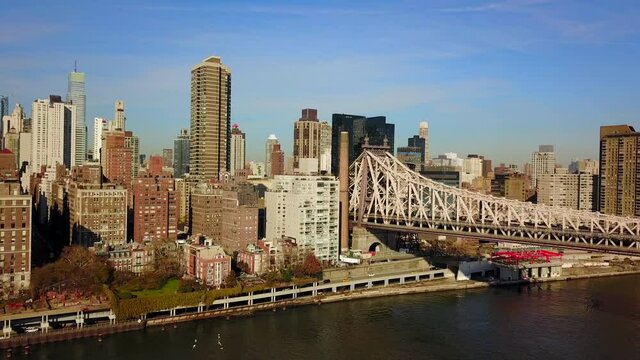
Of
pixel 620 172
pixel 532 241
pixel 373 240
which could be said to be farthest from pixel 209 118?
pixel 620 172

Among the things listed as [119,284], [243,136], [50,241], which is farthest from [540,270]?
[243,136]

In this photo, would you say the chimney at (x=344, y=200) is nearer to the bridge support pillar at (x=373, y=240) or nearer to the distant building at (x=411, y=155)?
the bridge support pillar at (x=373, y=240)

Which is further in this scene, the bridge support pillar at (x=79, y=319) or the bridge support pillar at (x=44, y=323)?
the bridge support pillar at (x=79, y=319)

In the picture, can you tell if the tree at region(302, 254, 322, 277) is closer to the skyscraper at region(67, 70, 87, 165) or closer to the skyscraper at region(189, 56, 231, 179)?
the skyscraper at region(189, 56, 231, 179)

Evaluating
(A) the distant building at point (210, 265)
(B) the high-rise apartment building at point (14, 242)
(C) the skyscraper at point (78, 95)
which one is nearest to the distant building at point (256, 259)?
(A) the distant building at point (210, 265)

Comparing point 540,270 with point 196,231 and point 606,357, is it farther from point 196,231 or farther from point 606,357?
point 196,231
